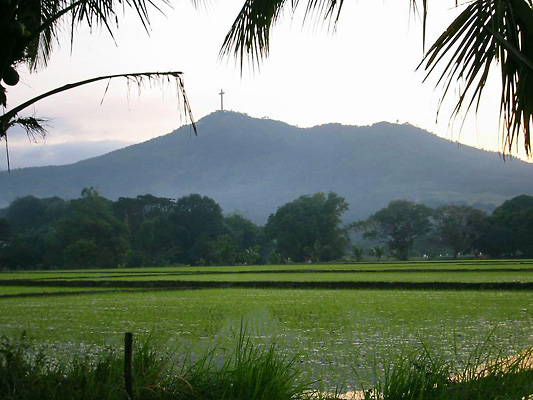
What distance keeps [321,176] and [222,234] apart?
12680 centimetres

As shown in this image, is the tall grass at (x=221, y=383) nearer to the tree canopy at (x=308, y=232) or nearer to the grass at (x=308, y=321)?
the grass at (x=308, y=321)

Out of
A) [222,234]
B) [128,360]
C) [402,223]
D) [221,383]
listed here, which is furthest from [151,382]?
[402,223]

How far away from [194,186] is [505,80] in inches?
7537

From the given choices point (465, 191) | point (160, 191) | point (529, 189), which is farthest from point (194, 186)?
point (529, 189)

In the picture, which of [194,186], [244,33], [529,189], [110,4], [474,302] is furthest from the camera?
[194,186]

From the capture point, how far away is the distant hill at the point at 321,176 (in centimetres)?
15750

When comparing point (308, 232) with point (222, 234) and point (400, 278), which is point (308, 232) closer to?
point (222, 234)

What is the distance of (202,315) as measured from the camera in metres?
11.7

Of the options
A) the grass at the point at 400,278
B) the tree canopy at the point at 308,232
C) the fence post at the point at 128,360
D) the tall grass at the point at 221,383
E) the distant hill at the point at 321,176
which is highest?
the distant hill at the point at 321,176

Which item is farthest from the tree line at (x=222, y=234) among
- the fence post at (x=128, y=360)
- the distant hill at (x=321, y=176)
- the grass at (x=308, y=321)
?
the distant hill at (x=321, y=176)

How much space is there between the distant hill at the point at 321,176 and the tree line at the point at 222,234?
8158 cm

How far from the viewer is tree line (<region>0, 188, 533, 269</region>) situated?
4822 centimetres

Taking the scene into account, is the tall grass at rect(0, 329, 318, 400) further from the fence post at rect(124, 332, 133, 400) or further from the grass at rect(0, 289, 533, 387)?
the grass at rect(0, 289, 533, 387)

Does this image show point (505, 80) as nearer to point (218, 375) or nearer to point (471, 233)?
point (218, 375)
